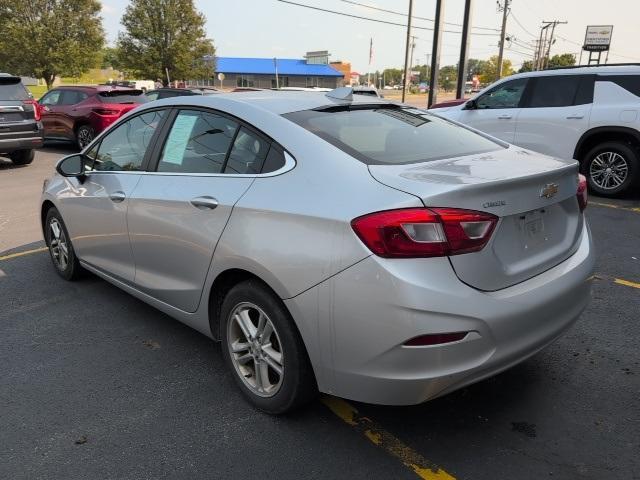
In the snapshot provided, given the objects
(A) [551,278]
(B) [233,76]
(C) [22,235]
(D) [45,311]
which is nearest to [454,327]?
(A) [551,278]

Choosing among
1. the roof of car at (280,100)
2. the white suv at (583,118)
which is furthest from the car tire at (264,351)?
the white suv at (583,118)

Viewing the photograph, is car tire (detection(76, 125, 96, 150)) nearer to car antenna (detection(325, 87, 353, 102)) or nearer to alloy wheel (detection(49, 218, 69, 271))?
alloy wheel (detection(49, 218, 69, 271))

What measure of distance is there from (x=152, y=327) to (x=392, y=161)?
2311mm

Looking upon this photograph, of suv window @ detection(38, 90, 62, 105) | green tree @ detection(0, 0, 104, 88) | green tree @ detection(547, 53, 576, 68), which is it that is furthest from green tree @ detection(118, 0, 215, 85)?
green tree @ detection(547, 53, 576, 68)

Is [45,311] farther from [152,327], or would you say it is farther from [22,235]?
[22,235]

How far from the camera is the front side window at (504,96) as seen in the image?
9008 mm

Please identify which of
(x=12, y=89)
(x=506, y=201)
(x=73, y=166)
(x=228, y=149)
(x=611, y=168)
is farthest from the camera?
(x=12, y=89)

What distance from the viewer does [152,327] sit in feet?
13.2

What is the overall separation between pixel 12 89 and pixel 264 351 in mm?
11325

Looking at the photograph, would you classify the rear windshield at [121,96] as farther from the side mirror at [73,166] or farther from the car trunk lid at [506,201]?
the car trunk lid at [506,201]

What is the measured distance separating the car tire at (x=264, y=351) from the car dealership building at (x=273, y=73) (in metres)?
72.3

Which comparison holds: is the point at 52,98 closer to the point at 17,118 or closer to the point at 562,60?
the point at 17,118

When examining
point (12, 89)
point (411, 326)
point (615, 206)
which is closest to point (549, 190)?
point (411, 326)

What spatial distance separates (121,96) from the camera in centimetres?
1415
